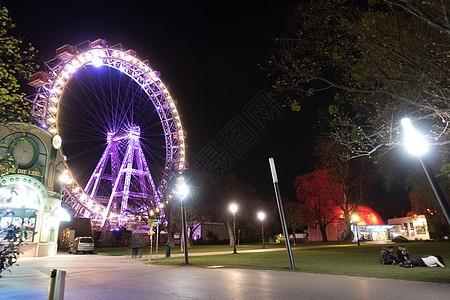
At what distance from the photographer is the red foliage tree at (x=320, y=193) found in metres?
46.6

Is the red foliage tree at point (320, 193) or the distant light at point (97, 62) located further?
the red foliage tree at point (320, 193)

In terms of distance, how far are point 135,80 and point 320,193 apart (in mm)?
31125

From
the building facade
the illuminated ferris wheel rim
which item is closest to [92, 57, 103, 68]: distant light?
the illuminated ferris wheel rim

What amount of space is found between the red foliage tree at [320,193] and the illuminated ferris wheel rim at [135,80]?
20.8 meters

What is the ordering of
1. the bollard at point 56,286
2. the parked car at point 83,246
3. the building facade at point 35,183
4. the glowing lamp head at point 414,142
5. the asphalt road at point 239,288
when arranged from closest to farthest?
the bollard at point 56,286, the glowing lamp head at point 414,142, the asphalt road at point 239,288, the building facade at point 35,183, the parked car at point 83,246

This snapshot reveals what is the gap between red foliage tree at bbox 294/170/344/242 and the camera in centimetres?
4659

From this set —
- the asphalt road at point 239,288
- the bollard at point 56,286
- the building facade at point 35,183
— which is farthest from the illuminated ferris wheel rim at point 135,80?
the bollard at point 56,286

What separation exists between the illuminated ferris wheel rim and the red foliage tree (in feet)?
68.2

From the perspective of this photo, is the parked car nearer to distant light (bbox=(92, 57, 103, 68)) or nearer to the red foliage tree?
distant light (bbox=(92, 57, 103, 68))

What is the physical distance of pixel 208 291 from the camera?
8.21 meters

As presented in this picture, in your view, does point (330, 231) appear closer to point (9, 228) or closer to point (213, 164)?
point (213, 164)

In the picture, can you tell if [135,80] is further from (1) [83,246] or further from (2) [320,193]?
(2) [320,193]

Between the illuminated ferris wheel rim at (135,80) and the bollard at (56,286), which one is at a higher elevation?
the illuminated ferris wheel rim at (135,80)

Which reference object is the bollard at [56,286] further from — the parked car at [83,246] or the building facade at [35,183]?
the parked car at [83,246]
